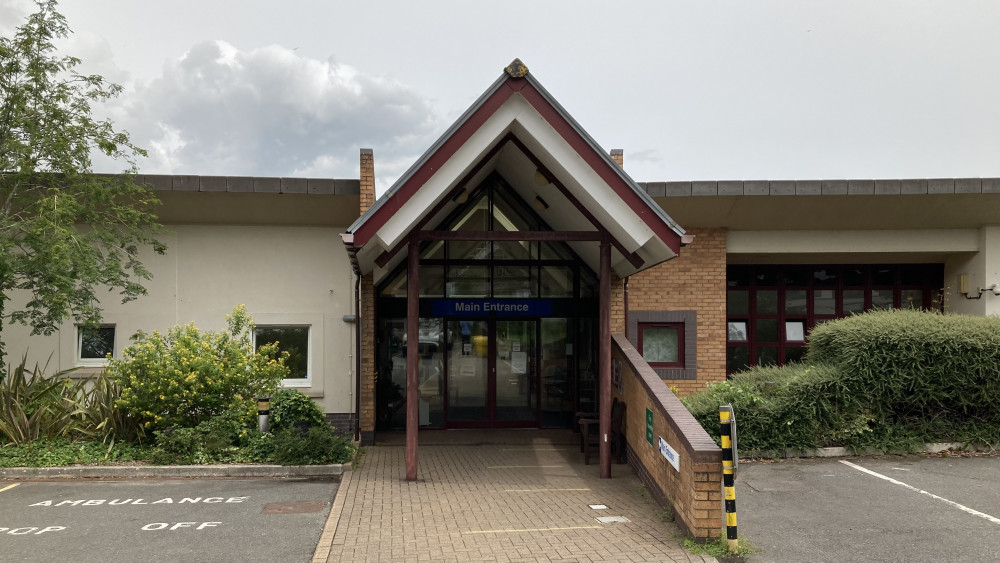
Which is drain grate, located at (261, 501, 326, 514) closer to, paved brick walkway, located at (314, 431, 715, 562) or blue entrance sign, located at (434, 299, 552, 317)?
paved brick walkway, located at (314, 431, 715, 562)

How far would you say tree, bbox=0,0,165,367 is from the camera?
9617 millimetres

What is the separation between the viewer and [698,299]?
12.8 metres

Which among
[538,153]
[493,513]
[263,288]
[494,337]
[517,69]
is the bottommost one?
[493,513]

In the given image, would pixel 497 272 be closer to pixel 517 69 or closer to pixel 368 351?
pixel 368 351

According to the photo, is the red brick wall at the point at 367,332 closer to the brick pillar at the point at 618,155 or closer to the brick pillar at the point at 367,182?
the brick pillar at the point at 367,182

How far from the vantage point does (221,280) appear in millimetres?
12242

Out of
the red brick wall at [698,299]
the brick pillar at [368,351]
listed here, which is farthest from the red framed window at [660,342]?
the brick pillar at [368,351]

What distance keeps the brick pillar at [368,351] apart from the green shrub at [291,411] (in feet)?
4.23

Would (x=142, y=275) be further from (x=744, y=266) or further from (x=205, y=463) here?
(x=744, y=266)

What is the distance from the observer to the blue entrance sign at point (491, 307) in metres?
12.5

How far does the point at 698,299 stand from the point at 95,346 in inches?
442

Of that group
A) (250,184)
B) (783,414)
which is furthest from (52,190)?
(783,414)

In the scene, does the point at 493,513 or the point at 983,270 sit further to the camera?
the point at 983,270

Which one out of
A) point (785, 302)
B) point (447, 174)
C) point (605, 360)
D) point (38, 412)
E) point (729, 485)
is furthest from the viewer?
point (785, 302)
